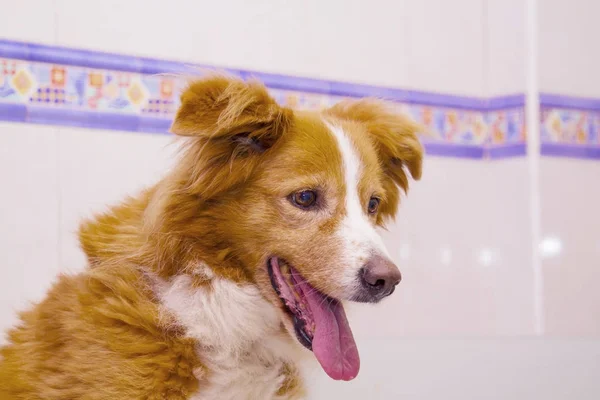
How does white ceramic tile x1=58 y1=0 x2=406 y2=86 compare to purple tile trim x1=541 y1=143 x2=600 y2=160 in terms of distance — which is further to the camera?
purple tile trim x1=541 y1=143 x2=600 y2=160

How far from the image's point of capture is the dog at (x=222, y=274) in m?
1.49

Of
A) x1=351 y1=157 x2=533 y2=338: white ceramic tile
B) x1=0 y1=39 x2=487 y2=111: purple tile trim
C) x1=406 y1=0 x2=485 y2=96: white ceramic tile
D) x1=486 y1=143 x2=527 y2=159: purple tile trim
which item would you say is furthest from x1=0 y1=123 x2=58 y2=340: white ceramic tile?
x1=486 y1=143 x2=527 y2=159: purple tile trim

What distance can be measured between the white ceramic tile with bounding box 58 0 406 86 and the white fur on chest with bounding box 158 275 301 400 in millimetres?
1453

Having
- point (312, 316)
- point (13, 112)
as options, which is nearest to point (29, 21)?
point (13, 112)

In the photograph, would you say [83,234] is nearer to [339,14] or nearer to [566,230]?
[339,14]

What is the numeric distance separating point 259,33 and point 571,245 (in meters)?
1.92

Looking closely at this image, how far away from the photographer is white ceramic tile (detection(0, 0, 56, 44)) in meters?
2.51

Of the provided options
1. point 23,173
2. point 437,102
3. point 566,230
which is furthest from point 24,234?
point 566,230

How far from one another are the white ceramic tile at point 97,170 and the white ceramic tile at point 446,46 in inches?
55.4

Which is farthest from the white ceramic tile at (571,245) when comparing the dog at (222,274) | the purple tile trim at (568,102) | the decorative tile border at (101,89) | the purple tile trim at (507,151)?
the dog at (222,274)

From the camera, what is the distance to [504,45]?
369 cm

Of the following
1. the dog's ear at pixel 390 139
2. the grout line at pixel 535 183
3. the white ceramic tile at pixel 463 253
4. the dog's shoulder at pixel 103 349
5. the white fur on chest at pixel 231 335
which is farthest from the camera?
the grout line at pixel 535 183

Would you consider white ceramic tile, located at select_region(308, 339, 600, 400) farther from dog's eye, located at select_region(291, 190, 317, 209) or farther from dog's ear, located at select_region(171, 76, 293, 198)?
dog's ear, located at select_region(171, 76, 293, 198)

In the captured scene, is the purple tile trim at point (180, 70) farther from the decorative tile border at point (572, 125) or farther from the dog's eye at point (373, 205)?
the dog's eye at point (373, 205)
